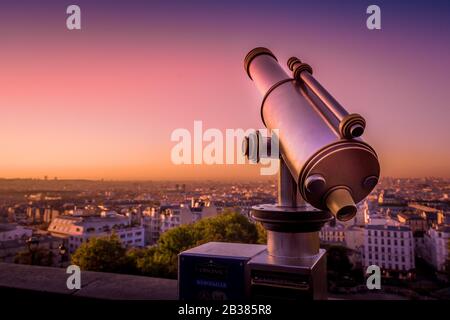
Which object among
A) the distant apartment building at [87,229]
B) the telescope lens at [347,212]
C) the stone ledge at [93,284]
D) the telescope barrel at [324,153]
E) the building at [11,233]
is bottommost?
the distant apartment building at [87,229]

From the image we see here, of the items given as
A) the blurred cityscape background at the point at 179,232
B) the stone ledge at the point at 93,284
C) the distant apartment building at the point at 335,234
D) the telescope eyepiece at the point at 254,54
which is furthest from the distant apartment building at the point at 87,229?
the telescope eyepiece at the point at 254,54

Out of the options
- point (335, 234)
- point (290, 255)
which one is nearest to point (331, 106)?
point (290, 255)

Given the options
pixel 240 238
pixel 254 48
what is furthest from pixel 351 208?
pixel 240 238

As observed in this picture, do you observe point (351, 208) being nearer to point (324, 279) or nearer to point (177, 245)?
point (324, 279)

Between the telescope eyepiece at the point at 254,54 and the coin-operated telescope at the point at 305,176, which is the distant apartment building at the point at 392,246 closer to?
the telescope eyepiece at the point at 254,54

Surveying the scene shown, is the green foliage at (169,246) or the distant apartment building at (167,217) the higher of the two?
the green foliage at (169,246)

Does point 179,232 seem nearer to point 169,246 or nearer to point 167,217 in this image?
point 169,246

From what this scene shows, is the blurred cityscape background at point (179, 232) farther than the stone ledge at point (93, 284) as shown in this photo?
Yes

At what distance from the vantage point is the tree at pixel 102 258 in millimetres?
16534

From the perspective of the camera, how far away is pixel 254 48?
2.12 m

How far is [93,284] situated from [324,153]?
1.93 meters

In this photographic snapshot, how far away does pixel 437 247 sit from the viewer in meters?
31.3

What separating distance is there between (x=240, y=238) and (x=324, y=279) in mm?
13573

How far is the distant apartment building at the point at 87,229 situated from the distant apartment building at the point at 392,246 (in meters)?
25.4
